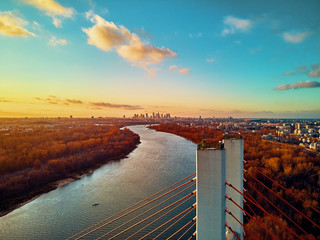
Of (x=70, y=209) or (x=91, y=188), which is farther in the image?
(x=91, y=188)

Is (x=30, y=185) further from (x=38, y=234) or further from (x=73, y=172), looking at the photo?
(x=38, y=234)

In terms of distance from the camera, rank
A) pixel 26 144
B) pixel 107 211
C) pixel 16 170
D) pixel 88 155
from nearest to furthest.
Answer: pixel 107 211 → pixel 16 170 → pixel 88 155 → pixel 26 144

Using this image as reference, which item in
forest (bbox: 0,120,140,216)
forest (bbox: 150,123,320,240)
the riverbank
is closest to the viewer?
forest (bbox: 150,123,320,240)

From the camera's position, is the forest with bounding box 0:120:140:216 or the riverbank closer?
the riverbank

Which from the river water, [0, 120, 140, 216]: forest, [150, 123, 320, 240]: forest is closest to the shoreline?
[0, 120, 140, 216]: forest

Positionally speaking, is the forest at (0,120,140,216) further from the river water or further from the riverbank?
the river water

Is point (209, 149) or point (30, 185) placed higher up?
point (209, 149)

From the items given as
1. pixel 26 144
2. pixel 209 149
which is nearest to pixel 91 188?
pixel 209 149

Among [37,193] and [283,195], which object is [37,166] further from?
[283,195]
